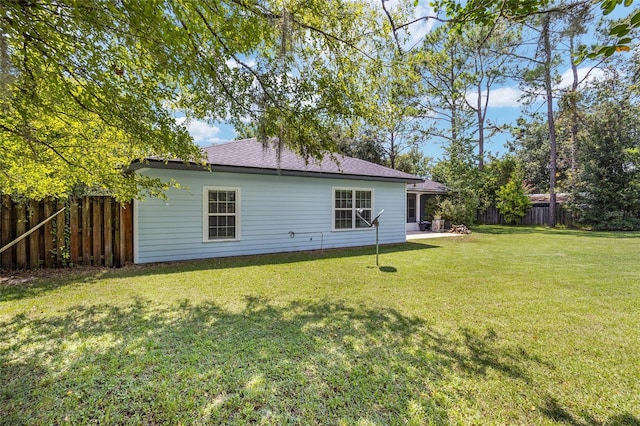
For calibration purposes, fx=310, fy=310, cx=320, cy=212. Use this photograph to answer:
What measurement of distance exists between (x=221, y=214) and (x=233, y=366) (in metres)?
6.25

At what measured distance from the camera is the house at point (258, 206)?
25.0 ft

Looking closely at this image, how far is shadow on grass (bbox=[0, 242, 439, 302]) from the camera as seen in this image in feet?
16.9

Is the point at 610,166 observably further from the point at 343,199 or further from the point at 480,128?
the point at 343,199

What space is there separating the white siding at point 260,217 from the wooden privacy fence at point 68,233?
0.34m

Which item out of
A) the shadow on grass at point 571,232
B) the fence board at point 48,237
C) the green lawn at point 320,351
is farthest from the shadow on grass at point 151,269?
the shadow on grass at point 571,232

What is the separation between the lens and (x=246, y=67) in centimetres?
452

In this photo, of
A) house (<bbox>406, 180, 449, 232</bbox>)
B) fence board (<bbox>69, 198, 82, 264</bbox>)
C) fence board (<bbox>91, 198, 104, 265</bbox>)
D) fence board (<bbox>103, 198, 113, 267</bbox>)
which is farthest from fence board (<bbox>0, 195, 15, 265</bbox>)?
house (<bbox>406, 180, 449, 232</bbox>)

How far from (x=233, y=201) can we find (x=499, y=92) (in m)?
23.7

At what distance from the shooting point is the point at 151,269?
684cm

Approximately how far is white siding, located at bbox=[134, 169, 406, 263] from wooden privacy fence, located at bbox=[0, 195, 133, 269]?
13.5 inches

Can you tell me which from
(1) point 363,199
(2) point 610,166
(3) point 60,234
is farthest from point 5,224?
(2) point 610,166

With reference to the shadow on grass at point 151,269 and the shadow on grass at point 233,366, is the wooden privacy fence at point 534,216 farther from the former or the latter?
the shadow on grass at point 233,366

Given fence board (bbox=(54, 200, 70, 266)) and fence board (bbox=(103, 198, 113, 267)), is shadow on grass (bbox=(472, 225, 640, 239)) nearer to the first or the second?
fence board (bbox=(103, 198, 113, 267))

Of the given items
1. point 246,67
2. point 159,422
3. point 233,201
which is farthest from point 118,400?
point 233,201
